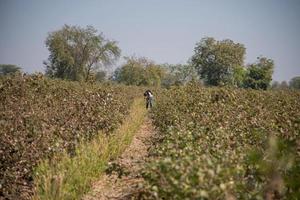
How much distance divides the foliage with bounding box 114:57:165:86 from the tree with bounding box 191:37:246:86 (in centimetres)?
813

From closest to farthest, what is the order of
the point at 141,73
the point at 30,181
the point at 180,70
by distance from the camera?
the point at 30,181 → the point at 141,73 → the point at 180,70

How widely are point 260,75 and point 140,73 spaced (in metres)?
22.4

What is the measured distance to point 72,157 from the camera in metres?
7.28

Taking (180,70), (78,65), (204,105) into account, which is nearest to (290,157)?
(204,105)

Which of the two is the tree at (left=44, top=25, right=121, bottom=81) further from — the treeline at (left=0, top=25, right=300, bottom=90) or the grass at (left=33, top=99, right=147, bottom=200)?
the grass at (left=33, top=99, right=147, bottom=200)

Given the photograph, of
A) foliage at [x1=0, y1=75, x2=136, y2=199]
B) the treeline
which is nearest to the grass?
foliage at [x1=0, y1=75, x2=136, y2=199]

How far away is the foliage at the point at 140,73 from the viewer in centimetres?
6550

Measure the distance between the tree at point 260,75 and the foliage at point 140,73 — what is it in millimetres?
18063

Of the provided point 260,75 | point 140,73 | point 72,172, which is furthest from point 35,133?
point 140,73

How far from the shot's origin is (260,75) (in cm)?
5284

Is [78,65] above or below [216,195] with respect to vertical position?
above

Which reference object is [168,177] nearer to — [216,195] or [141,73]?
[216,195]

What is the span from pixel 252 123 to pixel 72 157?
11.9 feet

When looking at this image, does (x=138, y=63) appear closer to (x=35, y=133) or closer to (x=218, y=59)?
(x=218, y=59)
